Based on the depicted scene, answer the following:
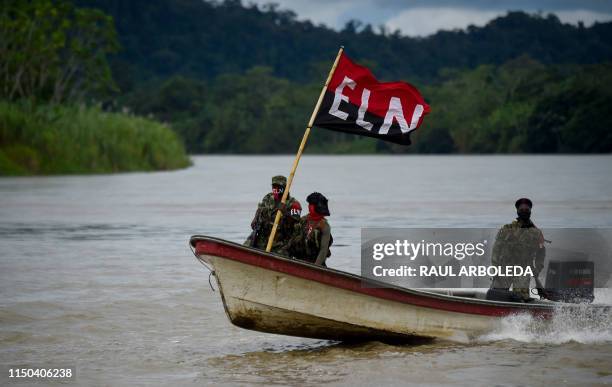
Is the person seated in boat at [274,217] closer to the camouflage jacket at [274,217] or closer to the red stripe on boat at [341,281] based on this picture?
the camouflage jacket at [274,217]

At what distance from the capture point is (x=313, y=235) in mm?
12414

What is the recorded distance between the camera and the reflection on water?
11.5 metres

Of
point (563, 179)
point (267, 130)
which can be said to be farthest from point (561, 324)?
point (267, 130)

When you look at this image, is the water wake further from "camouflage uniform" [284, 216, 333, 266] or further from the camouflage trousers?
"camouflage uniform" [284, 216, 333, 266]

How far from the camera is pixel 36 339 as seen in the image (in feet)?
43.8

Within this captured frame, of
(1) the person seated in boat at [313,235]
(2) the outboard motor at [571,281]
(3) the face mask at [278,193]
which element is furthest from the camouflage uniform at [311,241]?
(2) the outboard motor at [571,281]

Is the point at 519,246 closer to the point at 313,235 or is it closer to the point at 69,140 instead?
the point at 313,235

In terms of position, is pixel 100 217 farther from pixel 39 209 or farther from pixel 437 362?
pixel 437 362

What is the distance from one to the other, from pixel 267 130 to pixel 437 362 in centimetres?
14623

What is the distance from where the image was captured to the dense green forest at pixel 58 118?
4878 cm

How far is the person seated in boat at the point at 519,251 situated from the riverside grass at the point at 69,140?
36894 millimetres

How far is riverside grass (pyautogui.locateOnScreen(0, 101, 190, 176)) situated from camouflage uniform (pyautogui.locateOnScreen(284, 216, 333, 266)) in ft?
119

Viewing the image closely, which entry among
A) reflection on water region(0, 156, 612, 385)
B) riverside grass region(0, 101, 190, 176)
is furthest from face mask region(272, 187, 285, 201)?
riverside grass region(0, 101, 190, 176)

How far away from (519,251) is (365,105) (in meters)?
2.12
